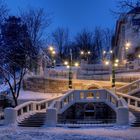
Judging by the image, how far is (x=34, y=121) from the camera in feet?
89.3

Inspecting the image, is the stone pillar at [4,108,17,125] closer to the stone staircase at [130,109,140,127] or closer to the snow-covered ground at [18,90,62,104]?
the stone staircase at [130,109,140,127]

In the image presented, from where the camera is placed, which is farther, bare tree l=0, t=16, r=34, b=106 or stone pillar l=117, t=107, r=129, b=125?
stone pillar l=117, t=107, r=129, b=125

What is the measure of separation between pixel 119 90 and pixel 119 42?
42252 millimetres

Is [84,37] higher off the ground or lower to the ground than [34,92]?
higher

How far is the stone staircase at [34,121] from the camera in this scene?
26422 mm

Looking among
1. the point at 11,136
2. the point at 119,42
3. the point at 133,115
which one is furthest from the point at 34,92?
the point at 119,42

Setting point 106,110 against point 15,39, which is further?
point 106,110

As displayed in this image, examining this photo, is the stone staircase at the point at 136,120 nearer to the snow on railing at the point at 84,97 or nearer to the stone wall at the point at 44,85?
the snow on railing at the point at 84,97

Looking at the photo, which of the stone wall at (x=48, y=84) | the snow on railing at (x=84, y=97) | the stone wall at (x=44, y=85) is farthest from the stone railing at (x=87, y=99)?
the stone wall at (x=44, y=85)

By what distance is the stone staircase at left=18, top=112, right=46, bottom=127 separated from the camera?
26422mm

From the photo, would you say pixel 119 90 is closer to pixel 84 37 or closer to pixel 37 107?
pixel 37 107

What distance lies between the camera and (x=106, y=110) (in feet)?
112

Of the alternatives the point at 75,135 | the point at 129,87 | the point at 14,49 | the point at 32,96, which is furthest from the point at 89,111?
the point at 14,49

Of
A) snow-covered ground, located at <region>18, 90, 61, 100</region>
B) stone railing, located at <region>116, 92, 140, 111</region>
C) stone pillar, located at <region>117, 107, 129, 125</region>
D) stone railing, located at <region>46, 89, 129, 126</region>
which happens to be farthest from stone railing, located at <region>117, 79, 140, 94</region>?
stone pillar, located at <region>117, 107, 129, 125</region>
